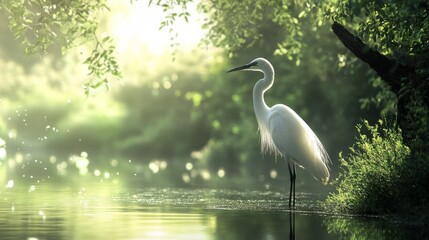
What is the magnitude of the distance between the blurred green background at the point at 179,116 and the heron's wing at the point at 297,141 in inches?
201

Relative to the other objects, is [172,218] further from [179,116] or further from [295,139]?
[179,116]

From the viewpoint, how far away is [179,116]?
5075cm

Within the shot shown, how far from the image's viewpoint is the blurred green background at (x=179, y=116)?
33.5 metres

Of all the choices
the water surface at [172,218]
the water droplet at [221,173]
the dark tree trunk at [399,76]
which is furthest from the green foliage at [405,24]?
the water droplet at [221,173]

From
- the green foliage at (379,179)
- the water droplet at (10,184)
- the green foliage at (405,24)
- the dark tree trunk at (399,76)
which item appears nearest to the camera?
the green foliage at (405,24)

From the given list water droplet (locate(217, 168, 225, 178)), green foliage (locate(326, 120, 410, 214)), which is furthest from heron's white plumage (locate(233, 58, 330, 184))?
water droplet (locate(217, 168, 225, 178))

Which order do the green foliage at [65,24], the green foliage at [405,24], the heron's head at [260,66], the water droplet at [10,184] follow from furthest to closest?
the water droplet at [10,184] → the heron's head at [260,66] → the green foliage at [65,24] → the green foliage at [405,24]

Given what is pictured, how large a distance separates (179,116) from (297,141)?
32022 millimetres

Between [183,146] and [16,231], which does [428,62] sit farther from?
[183,146]

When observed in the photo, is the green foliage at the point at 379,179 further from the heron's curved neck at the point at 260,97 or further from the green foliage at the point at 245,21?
the green foliage at the point at 245,21

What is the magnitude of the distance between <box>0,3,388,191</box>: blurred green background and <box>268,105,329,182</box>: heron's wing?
16.8 ft

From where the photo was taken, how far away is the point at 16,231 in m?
13.2

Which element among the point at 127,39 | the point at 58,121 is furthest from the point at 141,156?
the point at 127,39

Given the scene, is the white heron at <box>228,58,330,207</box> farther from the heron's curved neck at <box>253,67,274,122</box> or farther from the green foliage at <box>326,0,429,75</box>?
the green foliage at <box>326,0,429,75</box>
